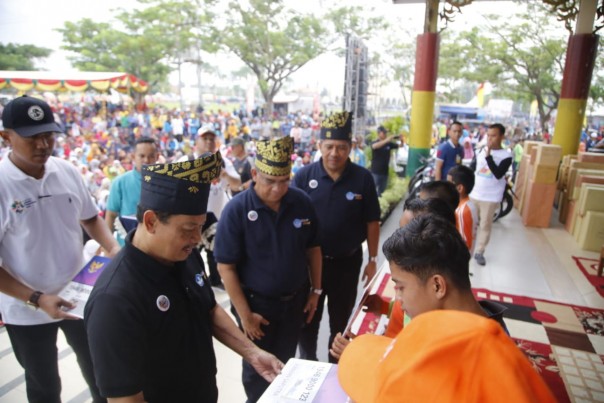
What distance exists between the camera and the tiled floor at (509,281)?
2.61 metres

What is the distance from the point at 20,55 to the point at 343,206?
1865cm

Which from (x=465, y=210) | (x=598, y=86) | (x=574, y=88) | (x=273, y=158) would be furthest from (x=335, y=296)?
(x=598, y=86)

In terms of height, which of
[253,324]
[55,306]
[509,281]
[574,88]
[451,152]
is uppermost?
[574,88]

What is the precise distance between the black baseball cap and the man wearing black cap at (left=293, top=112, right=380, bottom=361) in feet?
5.28

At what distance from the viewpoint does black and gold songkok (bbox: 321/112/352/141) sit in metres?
2.76

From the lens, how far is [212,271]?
166 inches

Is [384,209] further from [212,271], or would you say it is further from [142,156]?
[142,156]

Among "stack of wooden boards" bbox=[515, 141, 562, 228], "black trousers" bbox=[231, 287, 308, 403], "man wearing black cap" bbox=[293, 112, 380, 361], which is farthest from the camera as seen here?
"stack of wooden boards" bbox=[515, 141, 562, 228]

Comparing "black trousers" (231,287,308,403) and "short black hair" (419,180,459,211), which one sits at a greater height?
"short black hair" (419,180,459,211)

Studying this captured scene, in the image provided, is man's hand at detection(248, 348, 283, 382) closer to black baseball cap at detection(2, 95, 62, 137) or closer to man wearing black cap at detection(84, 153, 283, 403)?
man wearing black cap at detection(84, 153, 283, 403)

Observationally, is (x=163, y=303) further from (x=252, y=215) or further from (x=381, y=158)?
(x=381, y=158)

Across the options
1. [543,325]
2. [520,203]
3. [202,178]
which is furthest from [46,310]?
[520,203]

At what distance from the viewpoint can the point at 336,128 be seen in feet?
9.06

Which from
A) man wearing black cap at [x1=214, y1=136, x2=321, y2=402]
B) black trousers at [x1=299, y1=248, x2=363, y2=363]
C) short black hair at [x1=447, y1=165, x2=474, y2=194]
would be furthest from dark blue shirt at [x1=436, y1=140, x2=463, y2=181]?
man wearing black cap at [x1=214, y1=136, x2=321, y2=402]
